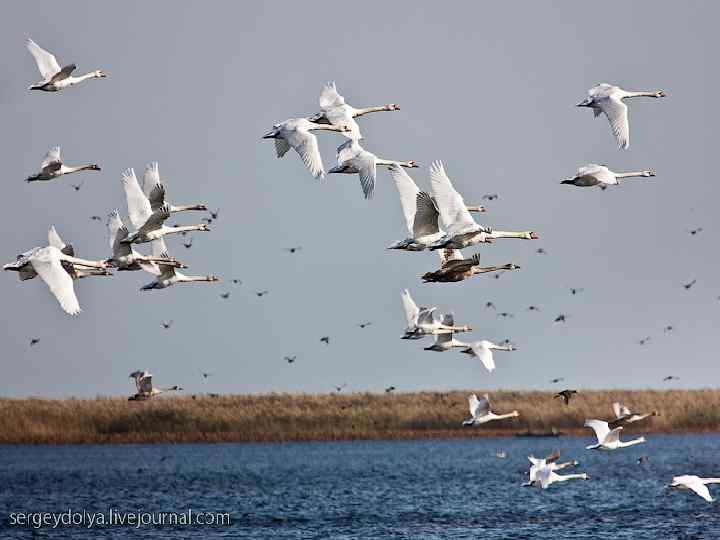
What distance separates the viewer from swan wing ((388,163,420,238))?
85.5 ft

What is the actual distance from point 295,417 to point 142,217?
33536 mm

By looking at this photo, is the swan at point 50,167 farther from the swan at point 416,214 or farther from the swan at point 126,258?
the swan at point 416,214

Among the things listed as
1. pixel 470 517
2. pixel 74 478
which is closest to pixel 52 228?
pixel 470 517

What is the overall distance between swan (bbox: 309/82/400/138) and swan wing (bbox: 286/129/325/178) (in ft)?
6.05

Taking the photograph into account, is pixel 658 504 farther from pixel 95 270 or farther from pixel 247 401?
pixel 247 401

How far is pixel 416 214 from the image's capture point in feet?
80.4

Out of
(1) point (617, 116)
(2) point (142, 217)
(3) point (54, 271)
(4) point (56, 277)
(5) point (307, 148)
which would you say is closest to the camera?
(4) point (56, 277)

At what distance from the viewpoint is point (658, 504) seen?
4000cm

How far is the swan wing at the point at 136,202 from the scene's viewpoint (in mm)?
28047

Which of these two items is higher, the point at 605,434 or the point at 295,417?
the point at 605,434

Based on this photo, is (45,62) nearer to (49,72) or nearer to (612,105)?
(49,72)

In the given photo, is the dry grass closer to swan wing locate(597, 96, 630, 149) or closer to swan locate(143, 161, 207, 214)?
swan locate(143, 161, 207, 214)

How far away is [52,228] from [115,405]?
35283 mm

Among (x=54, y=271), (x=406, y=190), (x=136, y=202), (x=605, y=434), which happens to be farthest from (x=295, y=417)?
(x=54, y=271)
